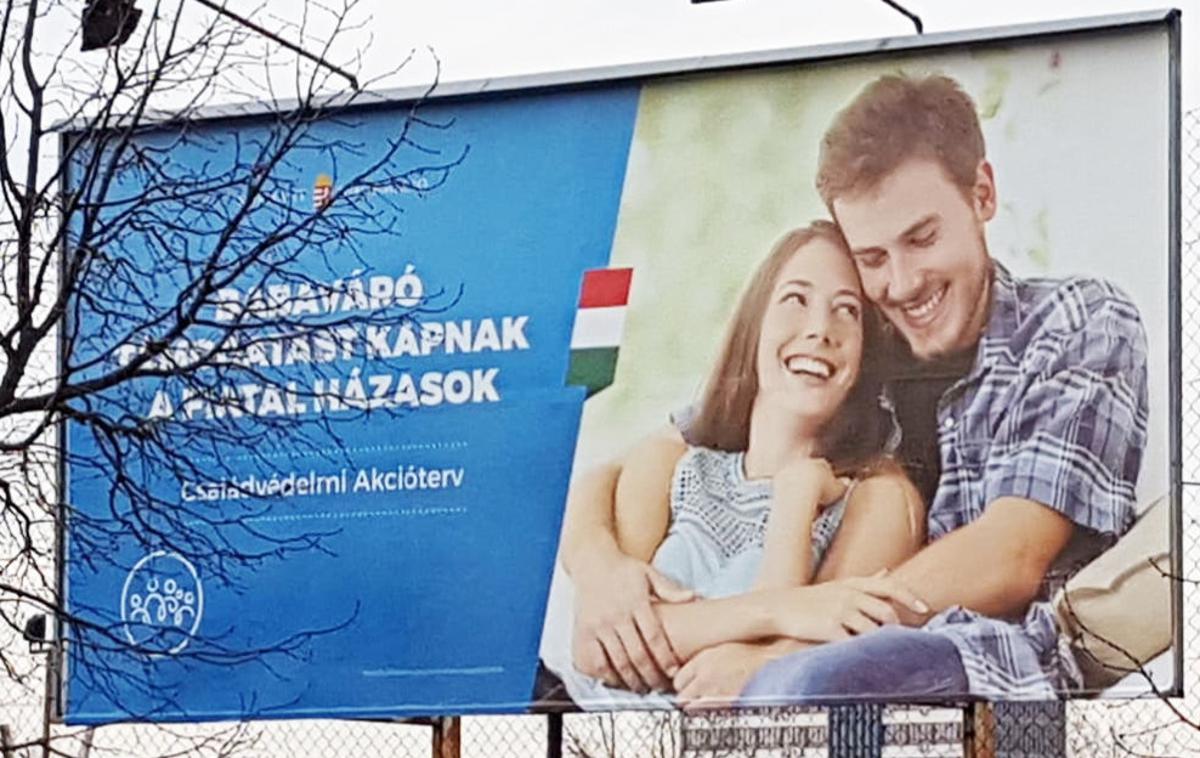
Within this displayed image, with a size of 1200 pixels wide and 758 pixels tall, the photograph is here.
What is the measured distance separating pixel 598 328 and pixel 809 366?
2.70 ft

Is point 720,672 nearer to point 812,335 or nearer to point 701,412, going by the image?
point 701,412

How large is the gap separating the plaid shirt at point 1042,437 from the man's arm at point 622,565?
3.32 ft

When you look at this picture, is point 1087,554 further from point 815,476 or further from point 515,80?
point 515,80

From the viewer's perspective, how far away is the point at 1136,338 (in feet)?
28.4

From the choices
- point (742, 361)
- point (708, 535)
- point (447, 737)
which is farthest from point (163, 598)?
point (742, 361)

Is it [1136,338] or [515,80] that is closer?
[1136,338]

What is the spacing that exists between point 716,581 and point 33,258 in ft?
9.89

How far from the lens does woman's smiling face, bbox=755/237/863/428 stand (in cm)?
902

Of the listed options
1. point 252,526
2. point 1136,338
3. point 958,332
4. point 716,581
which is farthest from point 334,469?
point 1136,338

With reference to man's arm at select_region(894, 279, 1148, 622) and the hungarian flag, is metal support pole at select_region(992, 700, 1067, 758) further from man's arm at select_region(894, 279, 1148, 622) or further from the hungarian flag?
the hungarian flag

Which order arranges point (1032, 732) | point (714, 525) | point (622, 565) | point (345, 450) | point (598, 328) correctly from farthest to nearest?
point (1032, 732) < point (345, 450) < point (598, 328) < point (622, 565) < point (714, 525)

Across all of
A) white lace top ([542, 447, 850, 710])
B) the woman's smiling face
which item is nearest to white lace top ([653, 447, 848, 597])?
white lace top ([542, 447, 850, 710])

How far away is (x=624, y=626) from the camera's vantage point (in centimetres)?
918

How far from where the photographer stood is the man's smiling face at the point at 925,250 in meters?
8.89
